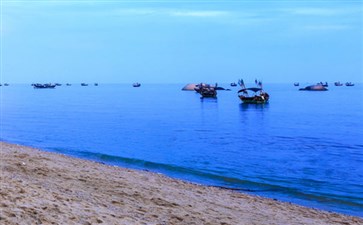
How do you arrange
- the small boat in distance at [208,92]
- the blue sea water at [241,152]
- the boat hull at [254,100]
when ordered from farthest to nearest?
the small boat in distance at [208,92]
the boat hull at [254,100]
the blue sea water at [241,152]

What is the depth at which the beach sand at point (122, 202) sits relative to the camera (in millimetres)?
8516

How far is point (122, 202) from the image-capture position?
10.8 meters

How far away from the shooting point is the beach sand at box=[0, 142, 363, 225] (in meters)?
8.52

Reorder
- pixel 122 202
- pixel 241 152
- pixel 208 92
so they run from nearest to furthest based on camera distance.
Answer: pixel 122 202 → pixel 241 152 → pixel 208 92

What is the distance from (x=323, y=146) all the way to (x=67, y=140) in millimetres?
15797

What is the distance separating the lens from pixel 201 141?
102 feet

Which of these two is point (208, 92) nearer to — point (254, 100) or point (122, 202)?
point (254, 100)

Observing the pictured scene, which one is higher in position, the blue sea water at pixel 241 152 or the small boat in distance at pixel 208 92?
the small boat in distance at pixel 208 92

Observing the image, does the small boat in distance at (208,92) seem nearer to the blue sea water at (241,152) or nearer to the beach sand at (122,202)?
the blue sea water at (241,152)

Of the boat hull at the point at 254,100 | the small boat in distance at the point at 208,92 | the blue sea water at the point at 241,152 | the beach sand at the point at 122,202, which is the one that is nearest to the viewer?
the beach sand at the point at 122,202

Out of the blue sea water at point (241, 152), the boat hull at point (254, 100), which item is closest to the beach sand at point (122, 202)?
the blue sea water at point (241, 152)

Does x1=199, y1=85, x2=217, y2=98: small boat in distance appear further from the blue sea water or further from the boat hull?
the blue sea water

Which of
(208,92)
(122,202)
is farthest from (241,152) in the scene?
(208,92)

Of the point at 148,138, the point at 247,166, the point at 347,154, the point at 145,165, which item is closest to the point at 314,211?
the point at 247,166
